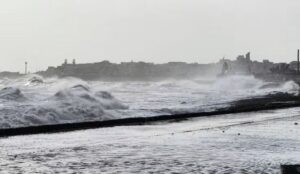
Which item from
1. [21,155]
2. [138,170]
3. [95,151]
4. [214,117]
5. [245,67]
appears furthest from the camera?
[245,67]

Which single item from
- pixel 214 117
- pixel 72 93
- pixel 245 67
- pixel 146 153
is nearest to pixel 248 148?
pixel 146 153

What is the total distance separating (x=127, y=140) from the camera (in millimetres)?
11664

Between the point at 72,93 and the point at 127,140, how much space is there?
41.4 feet

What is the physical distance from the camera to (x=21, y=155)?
365 inches

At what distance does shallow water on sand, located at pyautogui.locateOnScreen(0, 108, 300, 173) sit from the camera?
A: 26.3 feet

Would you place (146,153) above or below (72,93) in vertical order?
below

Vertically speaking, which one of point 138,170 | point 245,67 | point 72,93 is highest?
point 245,67

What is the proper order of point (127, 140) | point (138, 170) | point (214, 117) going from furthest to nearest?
1. point (214, 117)
2. point (127, 140)
3. point (138, 170)

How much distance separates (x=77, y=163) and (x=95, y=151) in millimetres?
1497

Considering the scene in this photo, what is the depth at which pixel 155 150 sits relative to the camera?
32.8 ft

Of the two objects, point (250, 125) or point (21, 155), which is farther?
point (250, 125)

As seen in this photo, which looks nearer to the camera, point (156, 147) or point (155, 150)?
point (155, 150)

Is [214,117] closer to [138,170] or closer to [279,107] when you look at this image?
[279,107]

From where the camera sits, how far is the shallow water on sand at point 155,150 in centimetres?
802
